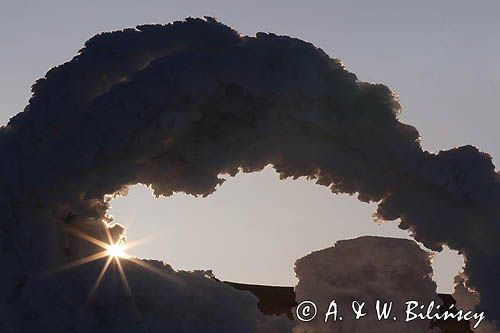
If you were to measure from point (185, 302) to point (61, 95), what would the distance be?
3.67 m

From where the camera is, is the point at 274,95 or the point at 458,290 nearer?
the point at 274,95

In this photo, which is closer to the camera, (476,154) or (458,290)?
(476,154)

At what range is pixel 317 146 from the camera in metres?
13.4

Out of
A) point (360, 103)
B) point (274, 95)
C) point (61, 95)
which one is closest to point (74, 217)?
point (61, 95)

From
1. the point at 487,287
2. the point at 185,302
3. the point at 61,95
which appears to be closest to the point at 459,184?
the point at 487,287

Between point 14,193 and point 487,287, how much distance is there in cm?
727

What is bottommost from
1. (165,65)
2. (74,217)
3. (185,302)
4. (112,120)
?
(185,302)

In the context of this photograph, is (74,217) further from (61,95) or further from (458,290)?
(458,290)

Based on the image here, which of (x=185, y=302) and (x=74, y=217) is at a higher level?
(x=74, y=217)

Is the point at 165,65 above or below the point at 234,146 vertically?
above

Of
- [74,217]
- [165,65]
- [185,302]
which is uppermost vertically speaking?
[165,65]

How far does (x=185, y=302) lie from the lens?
44.4 ft

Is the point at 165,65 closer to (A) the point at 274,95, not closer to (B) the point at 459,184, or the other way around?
(A) the point at 274,95

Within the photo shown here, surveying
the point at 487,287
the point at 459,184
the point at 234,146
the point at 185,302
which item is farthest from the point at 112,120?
the point at 487,287
